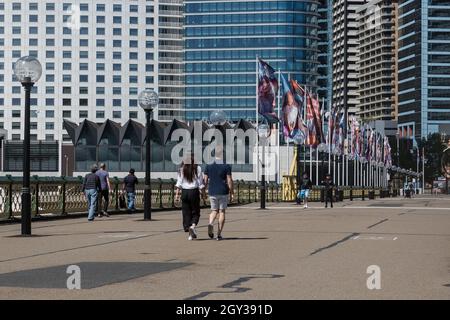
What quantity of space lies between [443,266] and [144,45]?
172787 mm

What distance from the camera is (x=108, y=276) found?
11.8m

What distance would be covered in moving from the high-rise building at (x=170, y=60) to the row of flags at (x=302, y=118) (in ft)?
336

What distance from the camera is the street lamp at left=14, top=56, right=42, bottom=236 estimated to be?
20297 mm

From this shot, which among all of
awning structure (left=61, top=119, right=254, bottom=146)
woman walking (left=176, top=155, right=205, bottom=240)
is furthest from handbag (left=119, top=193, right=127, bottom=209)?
awning structure (left=61, top=119, right=254, bottom=146)

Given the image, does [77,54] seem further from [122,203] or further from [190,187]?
[190,187]

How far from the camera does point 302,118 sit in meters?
58.7

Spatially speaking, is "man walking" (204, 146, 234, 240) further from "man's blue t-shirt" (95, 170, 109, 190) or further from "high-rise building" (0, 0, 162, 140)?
"high-rise building" (0, 0, 162, 140)

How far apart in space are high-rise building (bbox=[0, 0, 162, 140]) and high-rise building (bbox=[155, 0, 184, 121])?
111 inches

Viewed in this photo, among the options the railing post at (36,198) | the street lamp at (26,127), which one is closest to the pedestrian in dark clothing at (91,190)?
the railing post at (36,198)

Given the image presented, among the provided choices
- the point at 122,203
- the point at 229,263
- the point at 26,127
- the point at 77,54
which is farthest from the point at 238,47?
the point at 229,263

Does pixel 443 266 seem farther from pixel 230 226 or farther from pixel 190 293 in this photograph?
pixel 230 226

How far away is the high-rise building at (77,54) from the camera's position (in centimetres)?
18062
